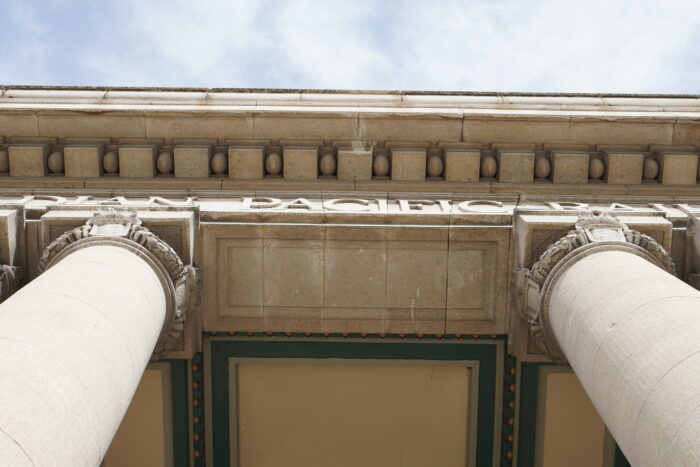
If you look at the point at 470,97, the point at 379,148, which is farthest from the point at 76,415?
the point at 470,97

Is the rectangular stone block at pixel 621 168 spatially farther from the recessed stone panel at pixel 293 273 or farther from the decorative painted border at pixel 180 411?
the decorative painted border at pixel 180 411

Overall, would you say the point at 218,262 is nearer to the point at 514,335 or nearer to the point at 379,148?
the point at 379,148

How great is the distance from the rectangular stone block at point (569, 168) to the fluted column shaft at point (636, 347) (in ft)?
10.2

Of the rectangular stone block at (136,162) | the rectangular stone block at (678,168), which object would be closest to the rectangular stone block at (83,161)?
the rectangular stone block at (136,162)

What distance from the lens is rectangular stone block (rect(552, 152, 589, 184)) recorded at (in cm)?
1425

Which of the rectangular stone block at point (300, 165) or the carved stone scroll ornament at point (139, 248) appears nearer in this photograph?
the carved stone scroll ornament at point (139, 248)

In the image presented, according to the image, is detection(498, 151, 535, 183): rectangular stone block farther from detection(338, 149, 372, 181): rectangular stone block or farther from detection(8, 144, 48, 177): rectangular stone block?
detection(8, 144, 48, 177): rectangular stone block

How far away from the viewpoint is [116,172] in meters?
14.4

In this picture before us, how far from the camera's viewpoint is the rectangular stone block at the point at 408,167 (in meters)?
14.3

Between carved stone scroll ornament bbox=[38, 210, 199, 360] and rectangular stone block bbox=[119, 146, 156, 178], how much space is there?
2.15 meters

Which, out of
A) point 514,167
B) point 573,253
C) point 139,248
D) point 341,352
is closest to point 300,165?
point 341,352

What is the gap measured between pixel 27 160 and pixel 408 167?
6.96m

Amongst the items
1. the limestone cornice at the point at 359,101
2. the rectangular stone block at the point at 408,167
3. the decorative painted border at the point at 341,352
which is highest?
the limestone cornice at the point at 359,101

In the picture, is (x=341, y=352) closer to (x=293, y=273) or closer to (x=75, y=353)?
(x=293, y=273)
